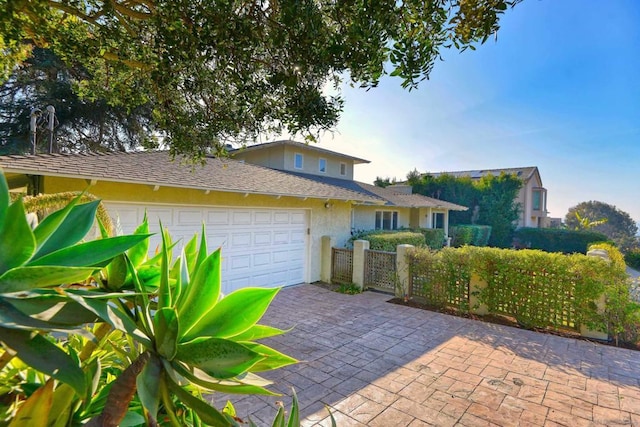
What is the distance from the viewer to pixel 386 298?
9391 mm

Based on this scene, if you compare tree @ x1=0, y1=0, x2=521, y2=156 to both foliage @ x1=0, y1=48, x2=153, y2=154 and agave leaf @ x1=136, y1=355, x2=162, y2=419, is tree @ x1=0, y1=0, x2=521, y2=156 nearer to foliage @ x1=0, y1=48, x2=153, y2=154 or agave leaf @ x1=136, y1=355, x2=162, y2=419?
agave leaf @ x1=136, y1=355, x2=162, y2=419

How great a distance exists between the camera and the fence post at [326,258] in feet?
37.4

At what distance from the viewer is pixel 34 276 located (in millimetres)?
871

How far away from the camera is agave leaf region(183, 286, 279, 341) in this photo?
1.13 metres

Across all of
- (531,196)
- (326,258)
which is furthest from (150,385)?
(531,196)

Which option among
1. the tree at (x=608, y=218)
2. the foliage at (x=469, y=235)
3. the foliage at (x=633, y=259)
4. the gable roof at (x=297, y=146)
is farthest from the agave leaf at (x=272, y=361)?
the tree at (x=608, y=218)

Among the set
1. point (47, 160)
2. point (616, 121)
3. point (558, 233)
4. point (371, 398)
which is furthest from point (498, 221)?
point (47, 160)

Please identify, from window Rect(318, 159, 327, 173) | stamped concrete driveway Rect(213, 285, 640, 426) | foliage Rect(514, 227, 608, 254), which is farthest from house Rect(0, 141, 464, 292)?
foliage Rect(514, 227, 608, 254)

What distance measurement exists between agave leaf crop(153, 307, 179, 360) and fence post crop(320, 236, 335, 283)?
10.5 m

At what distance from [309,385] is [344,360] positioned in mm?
975

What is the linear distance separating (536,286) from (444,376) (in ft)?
12.8

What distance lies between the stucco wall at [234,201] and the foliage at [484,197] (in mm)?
16943

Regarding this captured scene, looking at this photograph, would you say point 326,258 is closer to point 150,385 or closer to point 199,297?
point 199,297

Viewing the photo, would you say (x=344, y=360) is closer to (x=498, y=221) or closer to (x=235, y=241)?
(x=235, y=241)
